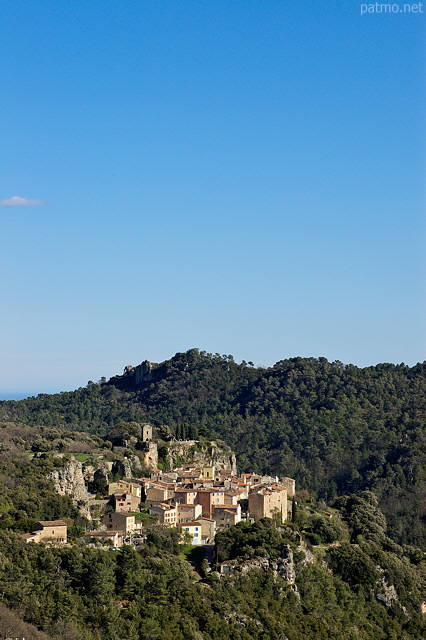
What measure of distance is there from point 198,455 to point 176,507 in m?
12.2

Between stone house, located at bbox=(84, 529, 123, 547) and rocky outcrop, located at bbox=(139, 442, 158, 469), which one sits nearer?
stone house, located at bbox=(84, 529, 123, 547)

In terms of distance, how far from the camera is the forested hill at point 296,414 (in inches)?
3137

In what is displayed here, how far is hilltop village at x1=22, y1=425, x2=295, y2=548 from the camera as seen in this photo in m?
39.3

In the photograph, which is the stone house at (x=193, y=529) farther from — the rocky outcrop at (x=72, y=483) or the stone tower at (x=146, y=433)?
the stone tower at (x=146, y=433)

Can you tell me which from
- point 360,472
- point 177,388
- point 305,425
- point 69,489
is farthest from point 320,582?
point 177,388

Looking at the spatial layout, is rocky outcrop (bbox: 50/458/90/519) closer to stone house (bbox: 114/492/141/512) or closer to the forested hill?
stone house (bbox: 114/492/141/512)

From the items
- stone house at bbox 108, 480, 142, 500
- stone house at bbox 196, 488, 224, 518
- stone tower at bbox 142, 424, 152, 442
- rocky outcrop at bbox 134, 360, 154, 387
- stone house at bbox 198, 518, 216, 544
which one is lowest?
stone house at bbox 198, 518, 216, 544

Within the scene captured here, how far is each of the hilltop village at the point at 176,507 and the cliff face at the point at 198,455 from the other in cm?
458

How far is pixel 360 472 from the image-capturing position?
82.3 m

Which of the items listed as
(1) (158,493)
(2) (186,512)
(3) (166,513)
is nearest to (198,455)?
(1) (158,493)

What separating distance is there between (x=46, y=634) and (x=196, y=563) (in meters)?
9.34

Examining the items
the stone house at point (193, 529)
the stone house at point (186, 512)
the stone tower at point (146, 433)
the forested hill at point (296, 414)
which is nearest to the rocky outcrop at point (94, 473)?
the stone house at point (186, 512)

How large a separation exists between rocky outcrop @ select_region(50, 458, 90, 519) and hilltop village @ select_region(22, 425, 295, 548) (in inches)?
A: 20.2

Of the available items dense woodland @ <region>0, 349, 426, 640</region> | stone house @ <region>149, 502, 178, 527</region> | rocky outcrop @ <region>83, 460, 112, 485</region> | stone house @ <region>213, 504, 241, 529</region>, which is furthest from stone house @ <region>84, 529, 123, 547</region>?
rocky outcrop @ <region>83, 460, 112, 485</region>
